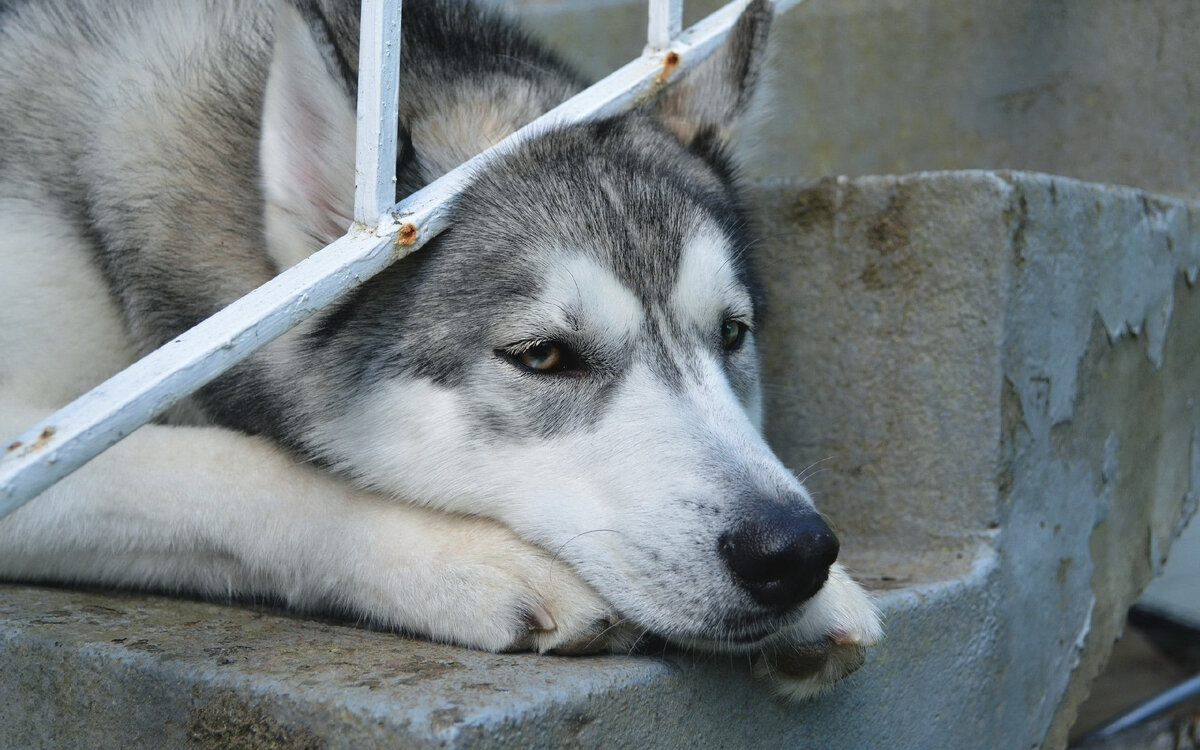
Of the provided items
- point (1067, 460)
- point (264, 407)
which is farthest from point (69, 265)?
point (1067, 460)

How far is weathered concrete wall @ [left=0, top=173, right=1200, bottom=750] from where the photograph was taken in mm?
1792

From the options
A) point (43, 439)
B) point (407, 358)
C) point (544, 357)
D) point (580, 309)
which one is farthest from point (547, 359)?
point (43, 439)

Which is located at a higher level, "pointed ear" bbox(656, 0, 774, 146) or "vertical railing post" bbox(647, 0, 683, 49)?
"vertical railing post" bbox(647, 0, 683, 49)

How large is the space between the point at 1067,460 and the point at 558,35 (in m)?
3.02

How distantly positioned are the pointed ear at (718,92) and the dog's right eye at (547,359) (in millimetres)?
955

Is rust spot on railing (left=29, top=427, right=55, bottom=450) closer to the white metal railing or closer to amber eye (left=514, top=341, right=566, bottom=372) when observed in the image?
the white metal railing

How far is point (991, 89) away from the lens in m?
3.94

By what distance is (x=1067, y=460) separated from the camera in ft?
10.2

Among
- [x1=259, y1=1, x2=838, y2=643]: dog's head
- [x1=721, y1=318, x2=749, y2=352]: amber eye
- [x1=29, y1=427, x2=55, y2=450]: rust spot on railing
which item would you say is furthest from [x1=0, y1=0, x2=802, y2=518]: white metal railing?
[x1=721, y1=318, x2=749, y2=352]: amber eye

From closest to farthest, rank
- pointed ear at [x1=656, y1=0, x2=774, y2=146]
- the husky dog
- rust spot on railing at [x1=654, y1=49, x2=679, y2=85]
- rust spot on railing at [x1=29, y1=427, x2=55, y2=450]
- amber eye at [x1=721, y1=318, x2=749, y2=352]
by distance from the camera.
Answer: rust spot on railing at [x1=29, y1=427, x2=55, y2=450] < the husky dog < amber eye at [x1=721, y1=318, x2=749, y2=352] < rust spot on railing at [x1=654, y1=49, x2=679, y2=85] < pointed ear at [x1=656, y1=0, x2=774, y2=146]

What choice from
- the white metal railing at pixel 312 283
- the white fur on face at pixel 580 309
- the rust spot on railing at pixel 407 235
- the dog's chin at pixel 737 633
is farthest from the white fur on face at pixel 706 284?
the dog's chin at pixel 737 633

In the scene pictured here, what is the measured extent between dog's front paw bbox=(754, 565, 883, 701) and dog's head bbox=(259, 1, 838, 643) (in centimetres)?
14

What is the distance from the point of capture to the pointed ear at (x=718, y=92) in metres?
2.86

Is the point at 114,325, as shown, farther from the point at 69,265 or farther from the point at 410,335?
the point at 410,335
